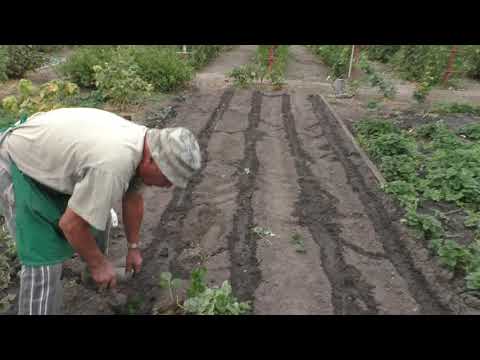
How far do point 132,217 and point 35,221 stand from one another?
558 mm

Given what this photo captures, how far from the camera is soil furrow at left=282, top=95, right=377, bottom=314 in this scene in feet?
10.4

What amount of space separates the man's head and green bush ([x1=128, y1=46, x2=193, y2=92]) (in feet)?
23.2

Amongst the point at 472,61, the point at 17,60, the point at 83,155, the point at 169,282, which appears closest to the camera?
the point at 83,155

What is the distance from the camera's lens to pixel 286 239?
12.7 ft

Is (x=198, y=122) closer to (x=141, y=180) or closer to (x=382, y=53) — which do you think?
(x=141, y=180)

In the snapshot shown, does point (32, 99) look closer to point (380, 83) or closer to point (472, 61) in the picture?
point (380, 83)

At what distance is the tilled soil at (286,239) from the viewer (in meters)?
3.12

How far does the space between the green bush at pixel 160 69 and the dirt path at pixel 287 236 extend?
9.25 ft

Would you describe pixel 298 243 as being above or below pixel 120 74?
below

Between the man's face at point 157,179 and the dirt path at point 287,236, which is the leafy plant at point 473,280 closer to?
the dirt path at point 287,236

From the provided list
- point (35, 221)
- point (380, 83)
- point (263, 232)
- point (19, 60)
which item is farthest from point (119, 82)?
point (35, 221)

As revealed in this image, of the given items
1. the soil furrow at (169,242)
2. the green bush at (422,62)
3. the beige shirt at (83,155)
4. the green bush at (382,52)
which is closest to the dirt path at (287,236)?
the soil furrow at (169,242)

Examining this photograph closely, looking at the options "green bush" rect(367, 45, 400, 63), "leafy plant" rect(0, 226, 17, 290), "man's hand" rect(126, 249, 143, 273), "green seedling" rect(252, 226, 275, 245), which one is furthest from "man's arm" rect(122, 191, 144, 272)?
"green bush" rect(367, 45, 400, 63)

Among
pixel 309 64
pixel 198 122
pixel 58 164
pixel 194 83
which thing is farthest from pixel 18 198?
pixel 309 64
